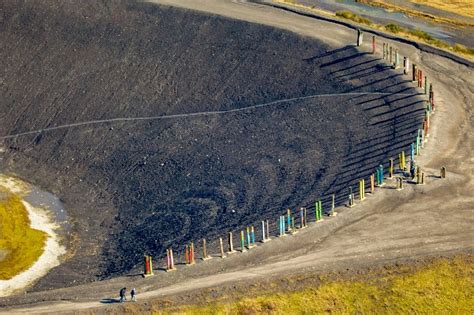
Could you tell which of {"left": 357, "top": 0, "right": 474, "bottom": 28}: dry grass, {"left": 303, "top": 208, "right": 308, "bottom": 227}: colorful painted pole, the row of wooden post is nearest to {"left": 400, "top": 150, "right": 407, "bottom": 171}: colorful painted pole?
the row of wooden post

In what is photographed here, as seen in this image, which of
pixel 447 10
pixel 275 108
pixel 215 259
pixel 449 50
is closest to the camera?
pixel 215 259

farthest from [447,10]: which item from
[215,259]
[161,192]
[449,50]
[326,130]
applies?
[215,259]

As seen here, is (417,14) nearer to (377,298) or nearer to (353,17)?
(353,17)

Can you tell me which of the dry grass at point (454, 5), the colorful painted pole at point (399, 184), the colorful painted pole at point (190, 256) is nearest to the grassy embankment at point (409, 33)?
the dry grass at point (454, 5)

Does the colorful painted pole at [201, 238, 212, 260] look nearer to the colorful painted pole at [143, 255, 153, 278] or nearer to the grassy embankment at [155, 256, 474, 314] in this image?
the colorful painted pole at [143, 255, 153, 278]

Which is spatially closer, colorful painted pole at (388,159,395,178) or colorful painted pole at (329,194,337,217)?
colorful painted pole at (329,194,337,217)

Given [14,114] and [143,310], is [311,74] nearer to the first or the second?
[14,114]

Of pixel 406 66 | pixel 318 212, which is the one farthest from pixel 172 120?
pixel 318 212
